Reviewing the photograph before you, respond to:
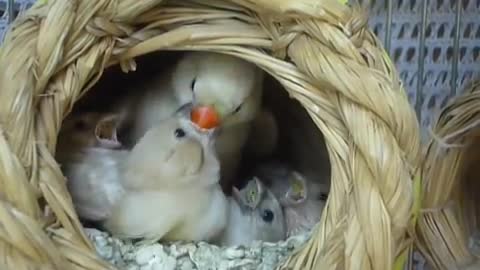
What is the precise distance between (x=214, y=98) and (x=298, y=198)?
0.50 feet

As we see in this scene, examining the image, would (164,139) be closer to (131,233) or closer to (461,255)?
(131,233)

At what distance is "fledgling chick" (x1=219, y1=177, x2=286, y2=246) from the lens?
2.86 ft

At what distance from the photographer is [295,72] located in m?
0.76

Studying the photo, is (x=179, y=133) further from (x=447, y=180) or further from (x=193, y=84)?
(x=447, y=180)

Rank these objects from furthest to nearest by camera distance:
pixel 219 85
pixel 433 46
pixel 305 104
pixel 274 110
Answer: pixel 433 46
pixel 274 110
pixel 219 85
pixel 305 104

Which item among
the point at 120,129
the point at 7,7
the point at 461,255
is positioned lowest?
the point at 461,255

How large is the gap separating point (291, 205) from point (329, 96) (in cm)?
23

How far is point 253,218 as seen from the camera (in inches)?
35.2

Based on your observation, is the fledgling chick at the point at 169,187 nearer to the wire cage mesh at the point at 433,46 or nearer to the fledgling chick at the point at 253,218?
the fledgling chick at the point at 253,218

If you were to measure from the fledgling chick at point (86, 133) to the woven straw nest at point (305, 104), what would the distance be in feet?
0.42

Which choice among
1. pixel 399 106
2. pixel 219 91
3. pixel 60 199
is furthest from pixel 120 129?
pixel 399 106

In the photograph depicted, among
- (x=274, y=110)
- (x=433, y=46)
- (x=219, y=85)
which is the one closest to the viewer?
(x=219, y=85)

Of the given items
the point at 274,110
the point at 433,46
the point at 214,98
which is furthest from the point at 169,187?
the point at 433,46

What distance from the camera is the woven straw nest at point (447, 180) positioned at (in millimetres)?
838
